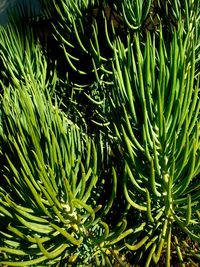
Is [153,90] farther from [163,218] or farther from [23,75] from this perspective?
[23,75]

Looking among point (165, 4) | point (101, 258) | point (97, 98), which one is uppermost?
point (165, 4)

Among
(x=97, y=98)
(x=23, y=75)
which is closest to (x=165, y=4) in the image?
(x=97, y=98)

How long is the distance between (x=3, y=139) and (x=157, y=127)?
282mm

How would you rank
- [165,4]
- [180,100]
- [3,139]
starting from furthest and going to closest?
[165,4]
[3,139]
[180,100]

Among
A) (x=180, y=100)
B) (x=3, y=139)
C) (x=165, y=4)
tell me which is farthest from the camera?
(x=165, y=4)

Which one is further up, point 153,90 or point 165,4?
point 165,4

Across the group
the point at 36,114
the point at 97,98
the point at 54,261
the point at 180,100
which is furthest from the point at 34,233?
the point at 97,98

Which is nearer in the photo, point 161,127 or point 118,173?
point 161,127

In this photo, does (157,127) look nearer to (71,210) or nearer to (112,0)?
(71,210)

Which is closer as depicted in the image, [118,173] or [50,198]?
[50,198]

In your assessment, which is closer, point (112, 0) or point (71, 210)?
point (71, 210)

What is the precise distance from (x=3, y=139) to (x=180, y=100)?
33 cm

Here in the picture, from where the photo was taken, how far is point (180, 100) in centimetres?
53

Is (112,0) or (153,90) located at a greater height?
(112,0)
